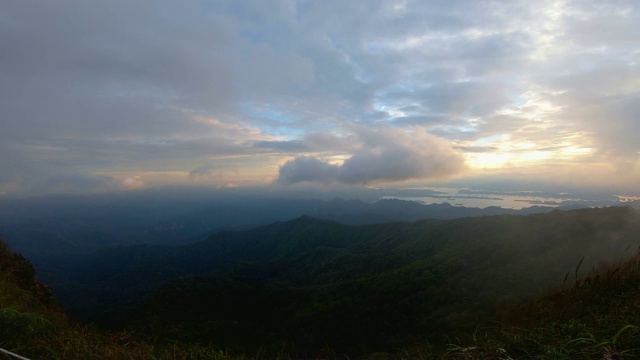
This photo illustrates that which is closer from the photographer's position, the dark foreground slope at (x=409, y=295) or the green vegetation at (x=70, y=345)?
the green vegetation at (x=70, y=345)

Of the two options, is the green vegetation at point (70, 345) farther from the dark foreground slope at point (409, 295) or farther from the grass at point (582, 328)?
the dark foreground slope at point (409, 295)

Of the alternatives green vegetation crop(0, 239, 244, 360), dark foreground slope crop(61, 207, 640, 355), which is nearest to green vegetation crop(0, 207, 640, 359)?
green vegetation crop(0, 239, 244, 360)

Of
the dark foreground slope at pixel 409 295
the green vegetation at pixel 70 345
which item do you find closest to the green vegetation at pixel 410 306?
the green vegetation at pixel 70 345

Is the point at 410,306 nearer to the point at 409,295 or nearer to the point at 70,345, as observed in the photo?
the point at 409,295

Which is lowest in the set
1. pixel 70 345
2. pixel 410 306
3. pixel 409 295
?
pixel 410 306

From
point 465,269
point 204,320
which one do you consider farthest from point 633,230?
point 204,320

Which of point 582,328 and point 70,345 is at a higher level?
point 582,328

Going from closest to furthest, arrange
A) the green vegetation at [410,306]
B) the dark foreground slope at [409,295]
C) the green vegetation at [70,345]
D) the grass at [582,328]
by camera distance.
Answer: the grass at [582,328] < the green vegetation at [70,345] < the green vegetation at [410,306] < the dark foreground slope at [409,295]

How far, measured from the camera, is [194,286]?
94.9 meters

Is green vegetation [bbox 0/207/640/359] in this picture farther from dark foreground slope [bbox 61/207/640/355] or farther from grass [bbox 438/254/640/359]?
dark foreground slope [bbox 61/207/640/355]

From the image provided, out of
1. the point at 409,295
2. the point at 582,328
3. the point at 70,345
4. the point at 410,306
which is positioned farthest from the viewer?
the point at 409,295

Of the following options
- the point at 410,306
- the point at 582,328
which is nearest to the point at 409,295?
the point at 410,306

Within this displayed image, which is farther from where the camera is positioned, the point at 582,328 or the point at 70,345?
the point at 70,345

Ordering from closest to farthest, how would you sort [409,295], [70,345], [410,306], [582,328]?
[582,328] < [70,345] < [410,306] < [409,295]
